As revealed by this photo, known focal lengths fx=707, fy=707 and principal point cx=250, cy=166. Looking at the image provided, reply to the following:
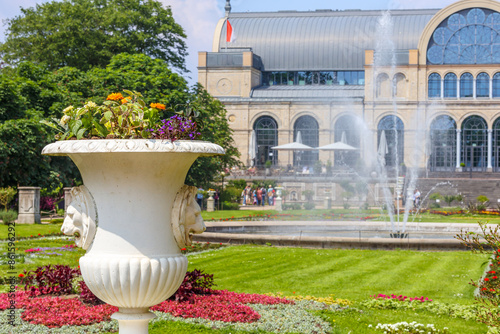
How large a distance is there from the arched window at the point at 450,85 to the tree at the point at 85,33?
78.3 ft

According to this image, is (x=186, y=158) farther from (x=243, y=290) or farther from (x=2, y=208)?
(x=2, y=208)

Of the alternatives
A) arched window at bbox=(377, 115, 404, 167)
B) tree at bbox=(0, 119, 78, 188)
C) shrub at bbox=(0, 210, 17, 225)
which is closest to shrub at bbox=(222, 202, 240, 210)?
tree at bbox=(0, 119, 78, 188)

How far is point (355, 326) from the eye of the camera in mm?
7496

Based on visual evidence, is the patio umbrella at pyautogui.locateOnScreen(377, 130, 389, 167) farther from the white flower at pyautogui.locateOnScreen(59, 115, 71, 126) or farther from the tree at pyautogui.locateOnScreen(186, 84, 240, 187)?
the white flower at pyautogui.locateOnScreen(59, 115, 71, 126)

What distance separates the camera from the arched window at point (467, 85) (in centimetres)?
5522

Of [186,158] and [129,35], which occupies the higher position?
[129,35]

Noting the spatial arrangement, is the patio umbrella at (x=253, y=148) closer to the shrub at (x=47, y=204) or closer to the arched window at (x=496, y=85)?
the arched window at (x=496, y=85)

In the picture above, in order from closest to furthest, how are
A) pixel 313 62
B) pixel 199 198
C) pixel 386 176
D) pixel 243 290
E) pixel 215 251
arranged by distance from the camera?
pixel 243 290 < pixel 215 251 < pixel 199 198 < pixel 386 176 < pixel 313 62

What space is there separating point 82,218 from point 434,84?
53.7 m

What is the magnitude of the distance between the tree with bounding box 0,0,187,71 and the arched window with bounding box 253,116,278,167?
17.6 m

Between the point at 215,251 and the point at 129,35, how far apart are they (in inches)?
1084

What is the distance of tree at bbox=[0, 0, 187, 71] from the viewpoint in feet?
125

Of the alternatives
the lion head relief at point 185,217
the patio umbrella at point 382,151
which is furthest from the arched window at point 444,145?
the lion head relief at point 185,217

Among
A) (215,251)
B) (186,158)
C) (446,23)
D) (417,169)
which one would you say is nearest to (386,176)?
(417,169)
